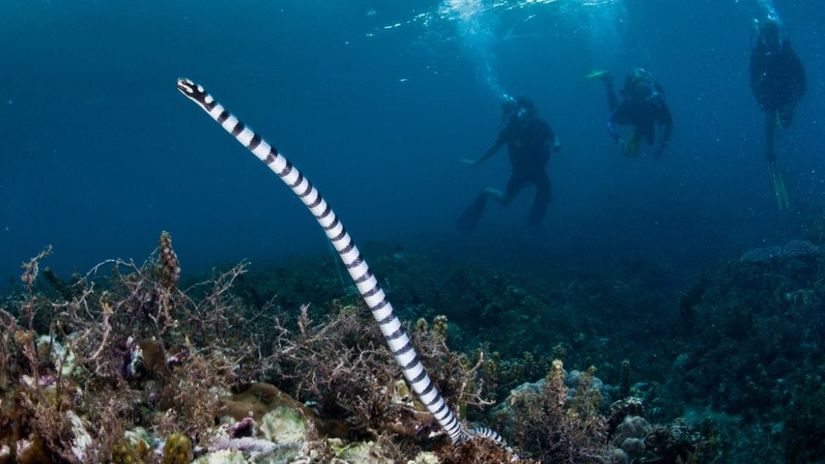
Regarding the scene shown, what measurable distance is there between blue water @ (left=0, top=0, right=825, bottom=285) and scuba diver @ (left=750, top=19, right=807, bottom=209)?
3.52 m

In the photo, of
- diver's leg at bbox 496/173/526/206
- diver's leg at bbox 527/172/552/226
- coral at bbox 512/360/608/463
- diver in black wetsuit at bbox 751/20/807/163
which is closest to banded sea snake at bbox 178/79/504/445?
coral at bbox 512/360/608/463

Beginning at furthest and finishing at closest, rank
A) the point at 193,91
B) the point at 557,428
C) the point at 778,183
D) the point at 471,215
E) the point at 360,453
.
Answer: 1. the point at 471,215
2. the point at 778,183
3. the point at 557,428
4. the point at 360,453
5. the point at 193,91

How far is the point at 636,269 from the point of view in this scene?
15727 millimetres

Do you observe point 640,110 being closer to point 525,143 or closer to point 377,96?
point 525,143

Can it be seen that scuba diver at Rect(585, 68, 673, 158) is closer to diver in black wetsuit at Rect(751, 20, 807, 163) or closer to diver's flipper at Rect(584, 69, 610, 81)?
diver's flipper at Rect(584, 69, 610, 81)

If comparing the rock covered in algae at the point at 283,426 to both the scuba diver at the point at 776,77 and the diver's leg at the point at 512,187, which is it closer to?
the diver's leg at the point at 512,187

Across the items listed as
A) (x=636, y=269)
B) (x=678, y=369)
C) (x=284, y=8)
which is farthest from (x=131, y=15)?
(x=678, y=369)

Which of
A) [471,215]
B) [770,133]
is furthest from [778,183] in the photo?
[471,215]

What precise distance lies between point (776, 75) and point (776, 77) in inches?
2.1

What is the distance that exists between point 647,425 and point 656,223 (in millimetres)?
19271

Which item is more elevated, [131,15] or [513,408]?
[131,15]

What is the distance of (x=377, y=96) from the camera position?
52.1 m

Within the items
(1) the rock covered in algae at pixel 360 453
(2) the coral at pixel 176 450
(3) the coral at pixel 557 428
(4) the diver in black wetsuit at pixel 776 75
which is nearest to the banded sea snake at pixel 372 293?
(1) the rock covered in algae at pixel 360 453

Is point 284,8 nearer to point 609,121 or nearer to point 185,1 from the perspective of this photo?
point 185,1
